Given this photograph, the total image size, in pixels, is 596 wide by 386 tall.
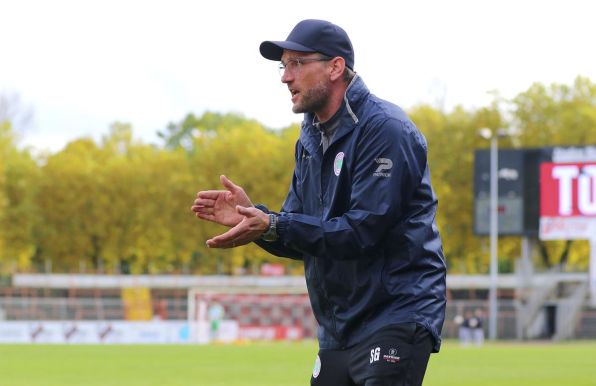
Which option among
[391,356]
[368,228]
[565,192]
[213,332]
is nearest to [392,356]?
[391,356]

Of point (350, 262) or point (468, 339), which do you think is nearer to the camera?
point (350, 262)

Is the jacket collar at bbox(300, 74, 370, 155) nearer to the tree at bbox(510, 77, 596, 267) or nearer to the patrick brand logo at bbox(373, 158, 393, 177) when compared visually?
the patrick brand logo at bbox(373, 158, 393, 177)

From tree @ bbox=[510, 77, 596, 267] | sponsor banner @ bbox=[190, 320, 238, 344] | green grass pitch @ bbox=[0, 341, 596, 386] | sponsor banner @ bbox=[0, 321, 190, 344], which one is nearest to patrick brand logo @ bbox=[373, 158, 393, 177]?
green grass pitch @ bbox=[0, 341, 596, 386]

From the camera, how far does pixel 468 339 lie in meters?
52.0

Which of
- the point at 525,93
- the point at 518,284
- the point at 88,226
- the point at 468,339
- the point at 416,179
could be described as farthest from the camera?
the point at 88,226

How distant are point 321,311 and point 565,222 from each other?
4792cm

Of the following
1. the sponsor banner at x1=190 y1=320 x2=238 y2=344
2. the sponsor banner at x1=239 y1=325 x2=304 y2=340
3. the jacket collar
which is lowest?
the sponsor banner at x1=239 y1=325 x2=304 y2=340

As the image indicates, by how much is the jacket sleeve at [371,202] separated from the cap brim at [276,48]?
483 millimetres

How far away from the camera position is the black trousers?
5.50 m

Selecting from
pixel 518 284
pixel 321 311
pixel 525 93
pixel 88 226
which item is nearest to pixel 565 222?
pixel 518 284

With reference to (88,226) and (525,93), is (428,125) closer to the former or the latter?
(525,93)

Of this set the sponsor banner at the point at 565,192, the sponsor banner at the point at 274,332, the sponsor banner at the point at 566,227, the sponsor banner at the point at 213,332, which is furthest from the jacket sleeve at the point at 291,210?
the sponsor banner at the point at 274,332

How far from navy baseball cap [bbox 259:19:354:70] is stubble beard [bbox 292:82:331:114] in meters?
0.15

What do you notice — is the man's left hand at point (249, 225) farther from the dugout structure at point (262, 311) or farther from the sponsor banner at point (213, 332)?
the dugout structure at point (262, 311)
